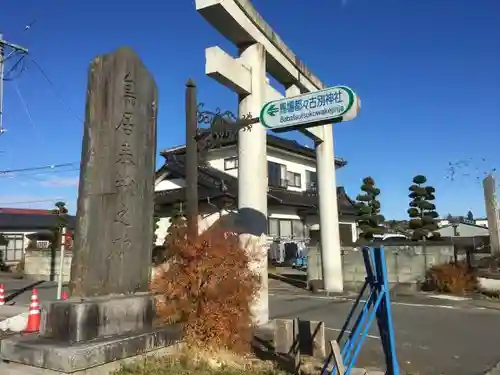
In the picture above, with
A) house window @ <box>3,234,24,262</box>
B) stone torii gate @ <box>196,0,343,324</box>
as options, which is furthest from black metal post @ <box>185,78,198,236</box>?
house window @ <box>3,234,24,262</box>

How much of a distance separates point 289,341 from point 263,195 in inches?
148

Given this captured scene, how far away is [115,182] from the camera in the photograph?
566cm

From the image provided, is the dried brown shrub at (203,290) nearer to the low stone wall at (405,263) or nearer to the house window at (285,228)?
the low stone wall at (405,263)

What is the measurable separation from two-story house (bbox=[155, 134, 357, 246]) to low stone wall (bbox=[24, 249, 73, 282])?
525cm

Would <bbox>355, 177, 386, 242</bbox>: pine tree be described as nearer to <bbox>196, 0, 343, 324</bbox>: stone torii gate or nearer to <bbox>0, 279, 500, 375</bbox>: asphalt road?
<bbox>0, 279, 500, 375</bbox>: asphalt road

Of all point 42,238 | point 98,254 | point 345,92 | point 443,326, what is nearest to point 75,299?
point 98,254

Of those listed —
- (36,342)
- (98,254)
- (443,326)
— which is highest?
(98,254)

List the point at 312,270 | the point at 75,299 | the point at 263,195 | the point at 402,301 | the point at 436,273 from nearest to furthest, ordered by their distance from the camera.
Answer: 1. the point at 75,299
2. the point at 263,195
3. the point at 402,301
4. the point at 436,273
5. the point at 312,270

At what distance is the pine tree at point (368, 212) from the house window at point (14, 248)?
84.7ft

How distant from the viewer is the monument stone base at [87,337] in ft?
14.7

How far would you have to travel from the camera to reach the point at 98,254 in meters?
5.42

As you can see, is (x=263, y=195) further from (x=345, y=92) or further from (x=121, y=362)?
(x=121, y=362)

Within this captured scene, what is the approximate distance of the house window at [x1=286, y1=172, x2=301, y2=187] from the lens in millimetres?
29884

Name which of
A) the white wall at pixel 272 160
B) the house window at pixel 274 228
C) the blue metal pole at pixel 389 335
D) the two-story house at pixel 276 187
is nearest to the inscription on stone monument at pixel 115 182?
the blue metal pole at pixel 389 335
